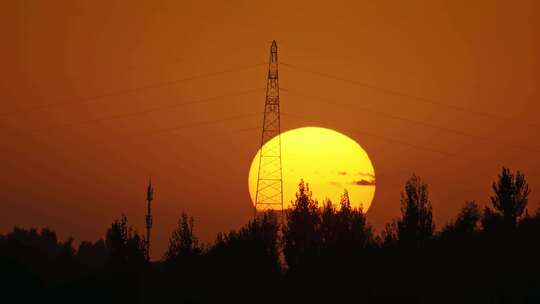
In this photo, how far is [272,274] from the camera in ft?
268

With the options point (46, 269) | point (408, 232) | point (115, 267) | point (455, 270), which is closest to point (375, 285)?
point (455, 270)

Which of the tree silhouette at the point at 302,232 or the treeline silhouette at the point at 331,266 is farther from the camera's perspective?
the tree silhouette at the point at 302,232

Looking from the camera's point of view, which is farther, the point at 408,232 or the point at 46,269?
the point at 46,269

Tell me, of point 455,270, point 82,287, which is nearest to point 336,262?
point 455,270

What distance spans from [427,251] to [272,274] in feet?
46.6

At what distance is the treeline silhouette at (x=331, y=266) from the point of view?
234 feet

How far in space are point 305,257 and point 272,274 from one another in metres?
6.77

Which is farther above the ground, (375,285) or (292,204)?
(292,204)

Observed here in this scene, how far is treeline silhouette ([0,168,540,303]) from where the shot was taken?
234ft

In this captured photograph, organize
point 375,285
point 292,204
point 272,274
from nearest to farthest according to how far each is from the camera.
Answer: point 375,285
point 272,274
point 292,204

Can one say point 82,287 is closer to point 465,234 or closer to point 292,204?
point 292,204

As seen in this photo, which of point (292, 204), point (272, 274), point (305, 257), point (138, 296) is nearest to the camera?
point (138, 296)

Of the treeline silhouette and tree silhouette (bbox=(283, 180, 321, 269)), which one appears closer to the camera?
the treeline silhouette

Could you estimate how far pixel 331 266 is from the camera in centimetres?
8038
